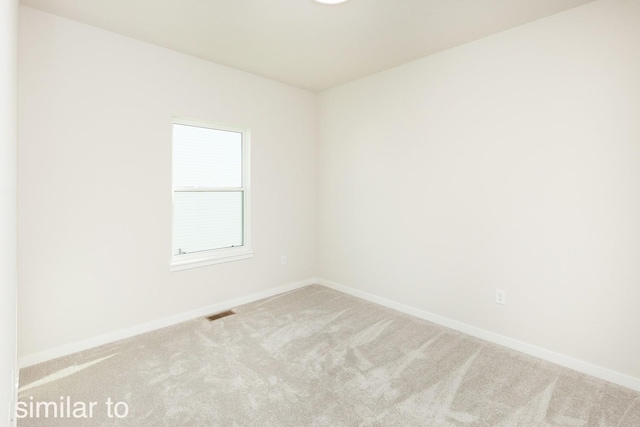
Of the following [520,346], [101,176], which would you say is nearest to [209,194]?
[101,176]

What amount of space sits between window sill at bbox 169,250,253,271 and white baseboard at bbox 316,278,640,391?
148 centimetres

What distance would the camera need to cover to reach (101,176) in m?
2.72

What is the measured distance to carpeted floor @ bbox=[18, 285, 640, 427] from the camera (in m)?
1.91

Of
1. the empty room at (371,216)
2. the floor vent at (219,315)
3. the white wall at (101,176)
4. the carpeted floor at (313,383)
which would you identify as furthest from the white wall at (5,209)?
the floor vent at (219,315)

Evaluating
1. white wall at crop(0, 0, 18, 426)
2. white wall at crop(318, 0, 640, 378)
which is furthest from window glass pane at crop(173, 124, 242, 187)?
white wall at crop(0, 0, 18, 426)

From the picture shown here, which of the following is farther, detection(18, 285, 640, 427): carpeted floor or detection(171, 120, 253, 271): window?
detection(171, 120, 253, 271): window

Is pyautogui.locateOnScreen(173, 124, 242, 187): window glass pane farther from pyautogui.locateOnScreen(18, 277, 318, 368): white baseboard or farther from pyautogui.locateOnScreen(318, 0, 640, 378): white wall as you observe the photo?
pyautogui.locateOnScreen(318, 0, 640, 378): white wall

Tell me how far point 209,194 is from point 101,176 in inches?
40.2

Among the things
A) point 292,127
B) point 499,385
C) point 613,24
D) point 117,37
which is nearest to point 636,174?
point 613,24

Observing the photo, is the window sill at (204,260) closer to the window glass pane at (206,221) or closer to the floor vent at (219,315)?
the window glass pane at (206,221)

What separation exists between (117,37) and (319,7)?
5.71 ft

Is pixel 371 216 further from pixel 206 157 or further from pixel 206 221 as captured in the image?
pixel 206 157

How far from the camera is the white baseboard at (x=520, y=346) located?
2.25 metres

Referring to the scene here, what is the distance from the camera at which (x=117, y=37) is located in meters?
2.76
